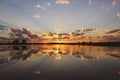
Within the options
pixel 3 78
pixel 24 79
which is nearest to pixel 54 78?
pixel 24 79

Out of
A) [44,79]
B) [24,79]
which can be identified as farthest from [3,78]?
[44,79]

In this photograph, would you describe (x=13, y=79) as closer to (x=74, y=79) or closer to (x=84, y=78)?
(x=74, y=79)

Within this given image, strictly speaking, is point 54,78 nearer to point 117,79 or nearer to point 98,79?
point 98,79

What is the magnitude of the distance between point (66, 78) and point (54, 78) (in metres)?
1.10

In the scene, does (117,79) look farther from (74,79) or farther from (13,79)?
(13,79)

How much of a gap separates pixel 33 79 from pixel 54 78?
192 centimetres

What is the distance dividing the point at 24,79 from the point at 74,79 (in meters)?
4.41

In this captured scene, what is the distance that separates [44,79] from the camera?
1267 cm

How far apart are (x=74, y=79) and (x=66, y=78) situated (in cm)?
77

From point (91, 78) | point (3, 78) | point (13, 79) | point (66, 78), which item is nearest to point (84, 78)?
point (91, 78)

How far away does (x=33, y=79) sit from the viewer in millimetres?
12531

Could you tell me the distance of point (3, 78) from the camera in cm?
1292

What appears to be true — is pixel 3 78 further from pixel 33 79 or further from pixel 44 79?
pixel 44 79

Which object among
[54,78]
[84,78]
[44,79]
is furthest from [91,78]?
[44,79]
